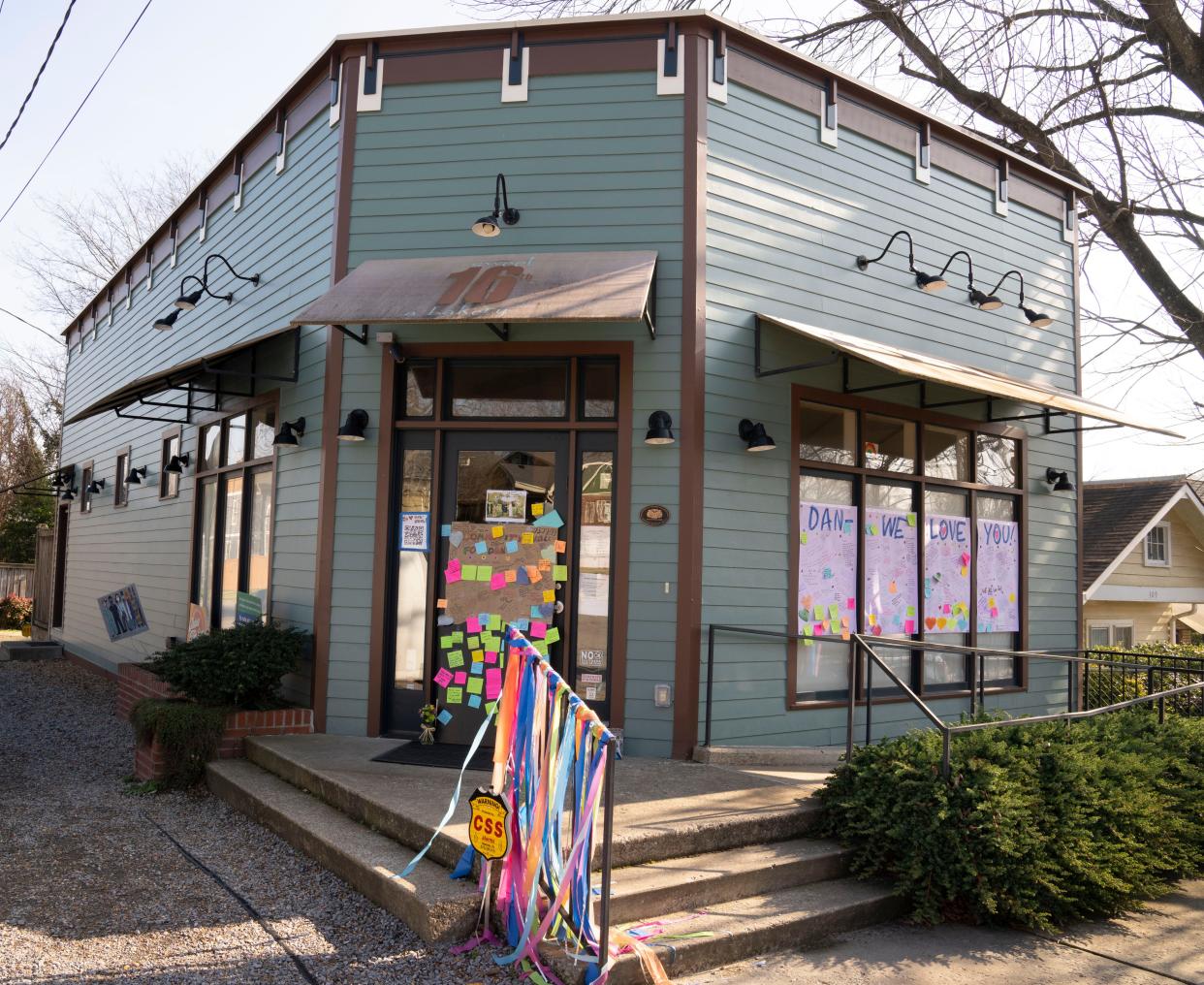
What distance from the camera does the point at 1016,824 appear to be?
14.4ft

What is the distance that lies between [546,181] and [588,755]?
181 inches

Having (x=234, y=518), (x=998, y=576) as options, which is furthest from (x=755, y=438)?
(x=234, y=518)

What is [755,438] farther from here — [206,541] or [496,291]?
[206,541]

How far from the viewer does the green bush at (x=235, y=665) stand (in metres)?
6.32

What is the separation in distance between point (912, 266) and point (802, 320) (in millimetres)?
1515

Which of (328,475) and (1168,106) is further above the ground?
(1168,106)

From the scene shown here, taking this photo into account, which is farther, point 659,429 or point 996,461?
point 996,461

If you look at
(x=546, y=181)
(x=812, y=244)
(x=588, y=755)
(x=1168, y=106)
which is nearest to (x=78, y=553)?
(x=546, y=181)

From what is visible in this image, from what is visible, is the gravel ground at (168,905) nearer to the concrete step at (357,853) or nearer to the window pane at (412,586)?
the concrete step at (357,853)

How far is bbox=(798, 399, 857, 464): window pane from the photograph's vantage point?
7027 mm

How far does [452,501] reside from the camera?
21.4 feet

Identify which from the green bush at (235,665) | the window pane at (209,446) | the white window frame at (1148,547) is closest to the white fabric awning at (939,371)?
the green bush at (235,665)

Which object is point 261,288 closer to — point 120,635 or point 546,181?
point 546,181

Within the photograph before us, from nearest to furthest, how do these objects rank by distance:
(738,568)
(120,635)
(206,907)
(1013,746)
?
(206,907) < (1013,746) < (738,568) < (120,635)
